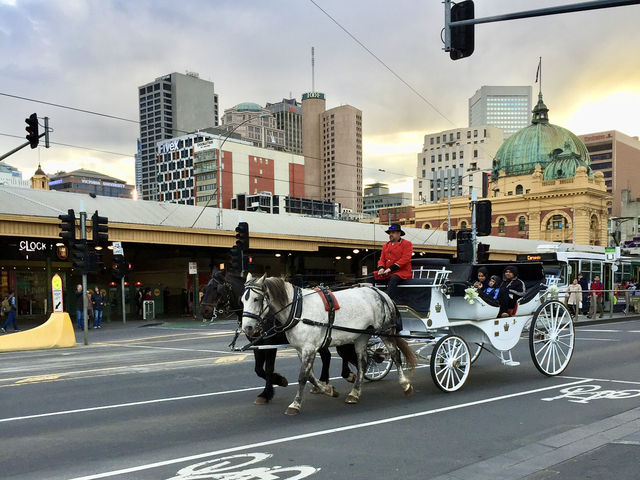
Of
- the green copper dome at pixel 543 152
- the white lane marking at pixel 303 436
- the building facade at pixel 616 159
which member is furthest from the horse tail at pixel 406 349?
the building facade at pixel 616 159

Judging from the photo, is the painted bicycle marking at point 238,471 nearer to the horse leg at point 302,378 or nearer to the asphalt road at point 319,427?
the asphalt road at point 319,427

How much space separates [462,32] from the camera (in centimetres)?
891

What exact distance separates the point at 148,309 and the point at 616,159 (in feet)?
553

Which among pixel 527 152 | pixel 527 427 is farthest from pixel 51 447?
pixel 527 152

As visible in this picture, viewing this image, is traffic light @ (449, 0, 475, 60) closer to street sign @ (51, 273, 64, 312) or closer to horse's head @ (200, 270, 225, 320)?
horse's head @ (200, 270, 225, 320)

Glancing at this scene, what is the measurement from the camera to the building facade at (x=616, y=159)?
550 feet

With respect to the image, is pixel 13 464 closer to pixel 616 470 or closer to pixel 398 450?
pixel 398 450

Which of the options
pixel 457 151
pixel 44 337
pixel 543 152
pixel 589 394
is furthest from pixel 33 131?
pixel 457 151

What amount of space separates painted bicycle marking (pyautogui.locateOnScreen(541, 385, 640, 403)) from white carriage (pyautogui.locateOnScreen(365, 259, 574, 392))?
0.94m

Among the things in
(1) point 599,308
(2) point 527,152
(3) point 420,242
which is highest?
(2) point 527,152

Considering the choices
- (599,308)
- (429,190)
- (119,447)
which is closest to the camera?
(119,447)

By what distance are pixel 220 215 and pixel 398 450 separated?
29.1 metres

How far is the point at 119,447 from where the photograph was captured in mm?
6406

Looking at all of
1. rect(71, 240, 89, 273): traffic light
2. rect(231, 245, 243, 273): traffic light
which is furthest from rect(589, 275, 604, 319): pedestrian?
rect(71, 240, 89, 273): traffic light
